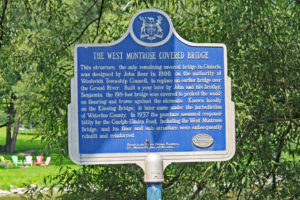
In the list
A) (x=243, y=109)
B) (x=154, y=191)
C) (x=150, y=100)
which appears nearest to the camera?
(x=154, y=191)

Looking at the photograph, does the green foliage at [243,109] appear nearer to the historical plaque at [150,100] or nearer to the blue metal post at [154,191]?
the historical plaque at [150,100]

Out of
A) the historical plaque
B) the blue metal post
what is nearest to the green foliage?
the historical plaque

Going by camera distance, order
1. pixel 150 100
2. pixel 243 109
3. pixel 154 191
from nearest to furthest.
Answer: pixel 154 191, pixel 150 100, pixel 243 109

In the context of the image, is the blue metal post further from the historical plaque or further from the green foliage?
the green foliage

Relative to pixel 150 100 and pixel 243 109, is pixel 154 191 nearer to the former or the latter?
pixel 150 100

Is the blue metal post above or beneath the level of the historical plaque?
beneath

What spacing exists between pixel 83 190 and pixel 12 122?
23093 mm

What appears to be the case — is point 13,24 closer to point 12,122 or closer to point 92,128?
point 92,128

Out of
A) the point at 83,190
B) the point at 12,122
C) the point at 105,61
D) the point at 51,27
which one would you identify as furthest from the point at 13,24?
the point at 12,122

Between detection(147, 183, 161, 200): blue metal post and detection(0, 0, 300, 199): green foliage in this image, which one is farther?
detection(0, 0, 300, 199): green foliage

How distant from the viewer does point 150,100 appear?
174 inches

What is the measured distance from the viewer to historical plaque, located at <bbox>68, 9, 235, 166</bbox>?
14.2ft

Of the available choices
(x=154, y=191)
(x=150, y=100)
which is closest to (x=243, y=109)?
(x=150, y=100)

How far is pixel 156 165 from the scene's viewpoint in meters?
4.25
